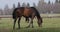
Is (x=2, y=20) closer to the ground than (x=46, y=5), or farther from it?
closer to the ground

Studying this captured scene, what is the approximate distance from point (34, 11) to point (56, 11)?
119cm

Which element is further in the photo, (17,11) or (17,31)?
(17,11)

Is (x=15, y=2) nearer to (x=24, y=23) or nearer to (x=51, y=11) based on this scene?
(x=24, y=23)

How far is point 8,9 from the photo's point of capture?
277 inches

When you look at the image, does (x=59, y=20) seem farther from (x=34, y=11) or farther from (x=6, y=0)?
(x=6, y=0)

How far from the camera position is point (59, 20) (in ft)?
24.6

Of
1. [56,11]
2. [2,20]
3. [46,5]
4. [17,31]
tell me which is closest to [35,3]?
[46,5]

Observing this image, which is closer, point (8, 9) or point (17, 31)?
point (17, 31)

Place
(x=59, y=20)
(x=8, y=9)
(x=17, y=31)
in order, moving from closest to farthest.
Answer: (x=17, y=31) → (x=8, y=9) → (x=59, y=20)

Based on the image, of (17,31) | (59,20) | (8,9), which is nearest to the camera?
(17,31)

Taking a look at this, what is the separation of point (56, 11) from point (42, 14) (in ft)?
1.96

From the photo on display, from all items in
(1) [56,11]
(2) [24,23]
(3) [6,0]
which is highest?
(3) [6,0]

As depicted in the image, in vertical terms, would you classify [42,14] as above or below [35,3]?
below

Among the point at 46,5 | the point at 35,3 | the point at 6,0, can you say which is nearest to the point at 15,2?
the point at 6,0
